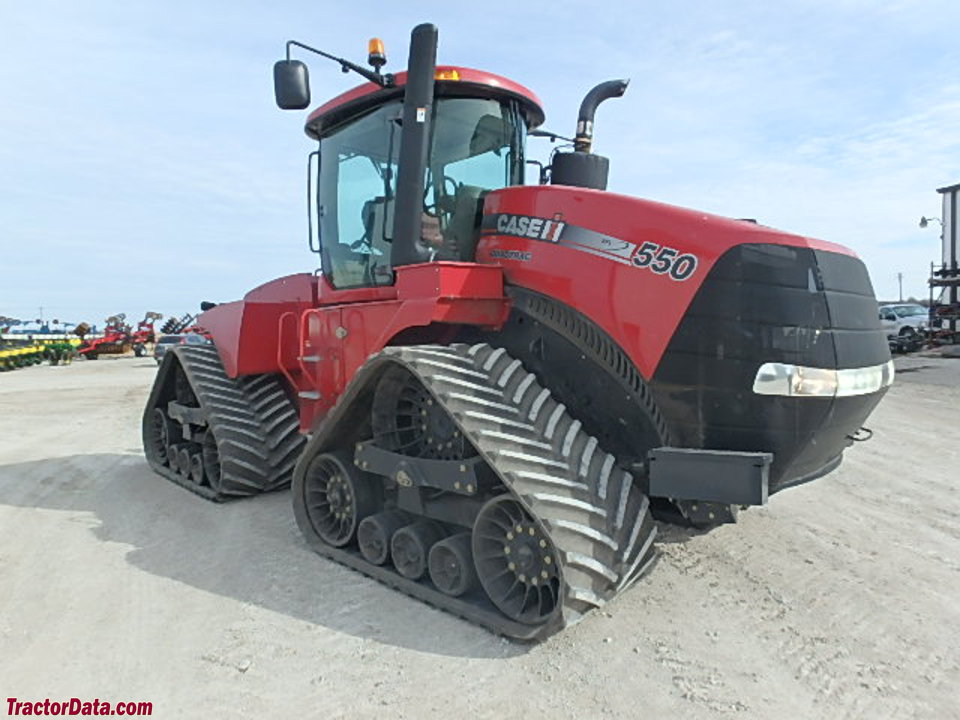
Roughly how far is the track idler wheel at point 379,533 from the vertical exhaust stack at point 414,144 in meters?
1.47

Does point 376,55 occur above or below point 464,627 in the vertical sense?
above

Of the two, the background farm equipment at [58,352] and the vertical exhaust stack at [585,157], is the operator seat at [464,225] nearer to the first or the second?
the vertical exhaust stack at [585,157]

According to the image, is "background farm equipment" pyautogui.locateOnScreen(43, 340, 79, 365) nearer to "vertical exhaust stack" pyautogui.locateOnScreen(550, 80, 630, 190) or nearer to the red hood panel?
"vertical exhaust stack" pyautogui.locateOnScreen(550, 80, 630, 190)

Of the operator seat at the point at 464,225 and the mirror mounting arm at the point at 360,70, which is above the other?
the mirror mounting arm at the point at 360,70

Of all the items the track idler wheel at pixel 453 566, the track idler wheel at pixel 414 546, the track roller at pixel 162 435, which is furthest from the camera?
the track roller at pixel 162 435

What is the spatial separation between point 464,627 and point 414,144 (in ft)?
8.54

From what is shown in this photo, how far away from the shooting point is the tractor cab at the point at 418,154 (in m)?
4.05

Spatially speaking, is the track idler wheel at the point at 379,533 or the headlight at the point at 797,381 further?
the track idler wheel at the point at 379,533

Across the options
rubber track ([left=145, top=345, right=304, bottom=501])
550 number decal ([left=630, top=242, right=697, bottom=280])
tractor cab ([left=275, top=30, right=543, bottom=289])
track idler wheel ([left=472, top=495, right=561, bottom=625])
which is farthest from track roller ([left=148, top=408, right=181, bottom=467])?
550 number decal ([left=630, top=242, right=697, bottom=280])

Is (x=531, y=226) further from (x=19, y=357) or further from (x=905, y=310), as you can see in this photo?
(x=19, y=357)

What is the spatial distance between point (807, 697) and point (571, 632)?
102 cm

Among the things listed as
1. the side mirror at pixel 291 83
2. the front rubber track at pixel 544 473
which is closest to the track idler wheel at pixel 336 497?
the front rubber track at pixel 544 473

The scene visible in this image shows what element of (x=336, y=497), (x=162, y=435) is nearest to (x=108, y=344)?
(x=162, y=435)

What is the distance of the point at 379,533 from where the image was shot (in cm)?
405
